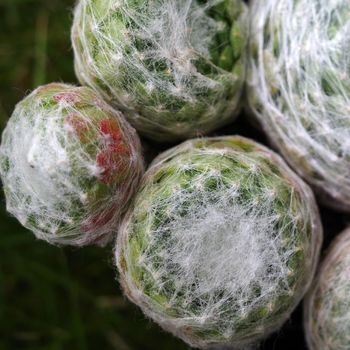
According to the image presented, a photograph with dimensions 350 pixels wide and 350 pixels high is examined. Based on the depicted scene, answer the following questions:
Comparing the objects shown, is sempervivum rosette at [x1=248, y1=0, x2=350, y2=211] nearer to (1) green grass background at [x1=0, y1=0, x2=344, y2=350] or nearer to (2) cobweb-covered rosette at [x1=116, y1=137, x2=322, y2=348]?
(2) cobweb-covered rosette at [x1=116, y1=137, x2=322, y2=348]

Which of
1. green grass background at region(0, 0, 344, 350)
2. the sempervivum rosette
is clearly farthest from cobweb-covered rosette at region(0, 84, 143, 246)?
green grass background at region(0, 0, 344, 350)

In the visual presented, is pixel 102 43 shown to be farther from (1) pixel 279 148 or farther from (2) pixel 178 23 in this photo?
(1) pixel 279 148

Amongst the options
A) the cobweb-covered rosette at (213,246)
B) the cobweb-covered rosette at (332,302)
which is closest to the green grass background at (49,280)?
the cobweb-covered rosette at (332,302)

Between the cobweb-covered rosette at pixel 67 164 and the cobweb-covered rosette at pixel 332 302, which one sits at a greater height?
the cobweb-covered rosette at pixel 67 164

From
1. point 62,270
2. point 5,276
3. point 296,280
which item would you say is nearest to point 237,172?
point 296,280

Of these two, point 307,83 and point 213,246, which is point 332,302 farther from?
point 307,83

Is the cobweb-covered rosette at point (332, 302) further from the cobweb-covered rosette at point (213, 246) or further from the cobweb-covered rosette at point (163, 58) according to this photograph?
the cobweb-covered rosette at point (163, 58)
